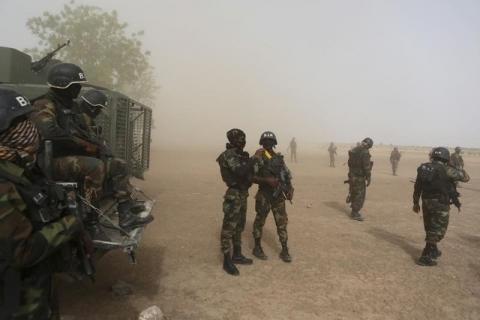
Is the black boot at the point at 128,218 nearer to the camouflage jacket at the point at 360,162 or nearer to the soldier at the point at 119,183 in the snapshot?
the soldier at the point at 119,183

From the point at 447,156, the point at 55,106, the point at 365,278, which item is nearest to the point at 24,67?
the point at 55,106

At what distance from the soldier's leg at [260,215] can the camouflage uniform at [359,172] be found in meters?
4.06

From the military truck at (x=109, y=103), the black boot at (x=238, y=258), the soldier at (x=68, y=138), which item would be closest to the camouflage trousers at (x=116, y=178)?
the soldier at (x=68, y=138)

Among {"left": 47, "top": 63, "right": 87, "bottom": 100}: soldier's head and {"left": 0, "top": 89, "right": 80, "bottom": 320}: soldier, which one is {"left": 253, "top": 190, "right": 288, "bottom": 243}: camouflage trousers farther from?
{"left": 0, "top": 89, "right": 80, "bottom": 320}: soldier

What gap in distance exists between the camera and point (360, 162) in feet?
31.6

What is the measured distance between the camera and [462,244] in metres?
7.76

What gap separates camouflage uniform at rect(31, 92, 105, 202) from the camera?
3545mm

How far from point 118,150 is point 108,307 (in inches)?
131

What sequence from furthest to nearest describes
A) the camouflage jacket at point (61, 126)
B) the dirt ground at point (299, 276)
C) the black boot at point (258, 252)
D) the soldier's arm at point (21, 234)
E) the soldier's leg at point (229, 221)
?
the black boot at point (258, 252) → the soldier's leg at point (229, 221) → the dirt ground at point (299, 276) → the camouflage jacket at point (61, 126) → the soldier's arm at point (21, 234)

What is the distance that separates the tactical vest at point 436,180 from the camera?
6301 millimetres

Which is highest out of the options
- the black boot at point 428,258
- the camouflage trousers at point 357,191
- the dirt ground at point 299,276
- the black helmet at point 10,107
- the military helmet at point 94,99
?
the military helmet at point 94,99

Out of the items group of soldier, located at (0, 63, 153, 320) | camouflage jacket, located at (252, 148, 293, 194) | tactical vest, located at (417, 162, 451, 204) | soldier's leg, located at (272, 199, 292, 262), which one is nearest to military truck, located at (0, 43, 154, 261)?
camouflage jacket, located at (252, 148, 293, 194)

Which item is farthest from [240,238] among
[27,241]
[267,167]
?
[27,241]

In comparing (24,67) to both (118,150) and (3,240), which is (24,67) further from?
(3,240)
